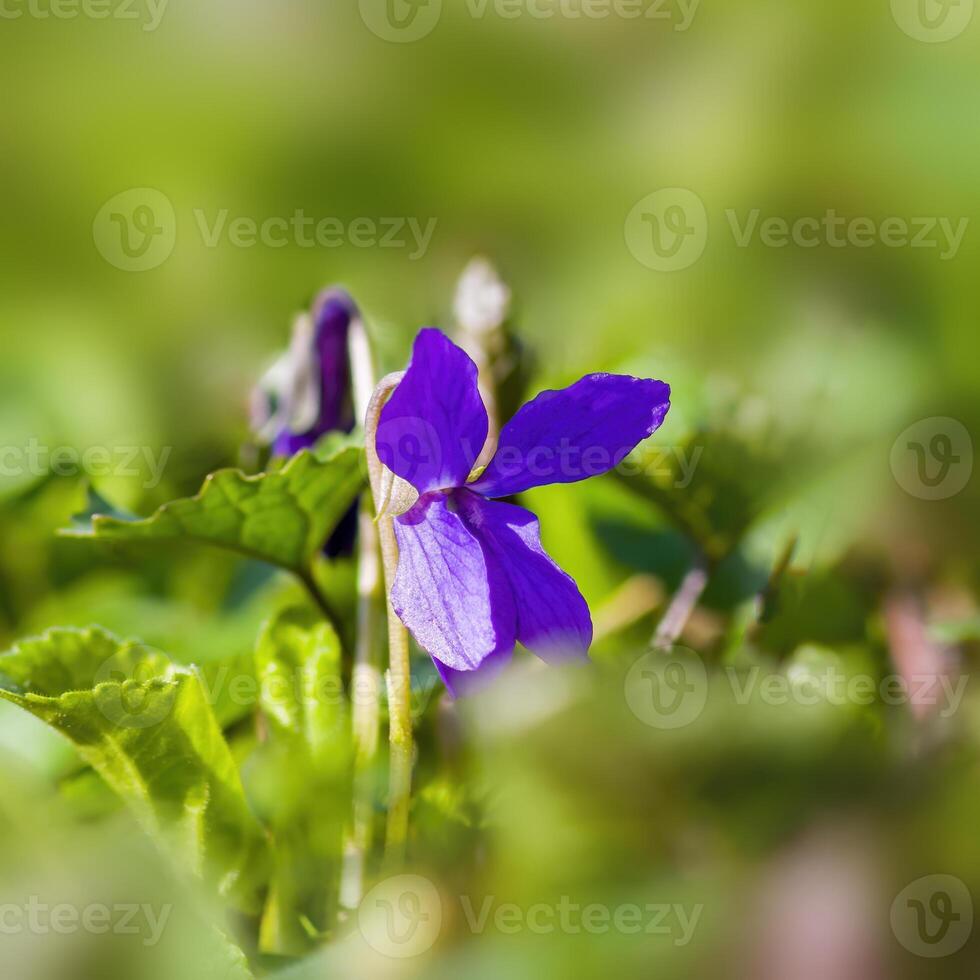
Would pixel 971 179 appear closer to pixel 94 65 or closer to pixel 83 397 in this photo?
pixel 83 397

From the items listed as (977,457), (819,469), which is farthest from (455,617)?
(977,457)

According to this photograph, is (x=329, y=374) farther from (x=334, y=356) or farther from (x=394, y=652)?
(x=394, y=652)

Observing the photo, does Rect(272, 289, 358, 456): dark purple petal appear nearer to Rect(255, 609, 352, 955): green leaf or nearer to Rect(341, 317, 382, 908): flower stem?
Rect(341, 317, 382, 908): flower stem

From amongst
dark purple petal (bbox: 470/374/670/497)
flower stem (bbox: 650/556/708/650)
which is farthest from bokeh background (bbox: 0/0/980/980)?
dark purple petal (bbox: 470/374/670/497)

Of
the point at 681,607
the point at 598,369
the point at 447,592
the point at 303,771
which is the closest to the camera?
the point at 447,592

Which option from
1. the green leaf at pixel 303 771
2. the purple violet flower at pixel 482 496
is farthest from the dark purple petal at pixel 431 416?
the green leaf at pixel 303 771

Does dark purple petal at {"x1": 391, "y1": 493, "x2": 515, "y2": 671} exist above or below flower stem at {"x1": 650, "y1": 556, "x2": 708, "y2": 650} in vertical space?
above

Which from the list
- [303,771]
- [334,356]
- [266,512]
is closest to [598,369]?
[334,356]
